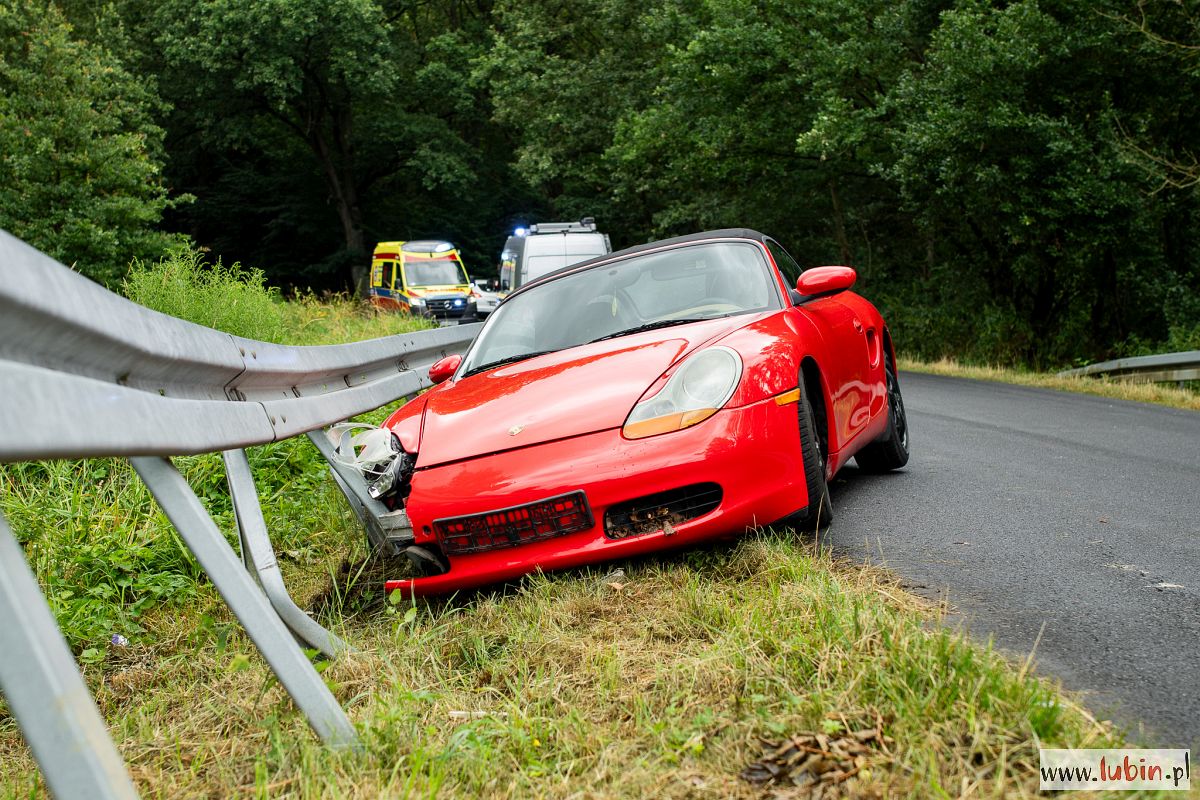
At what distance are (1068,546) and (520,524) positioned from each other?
221 cm

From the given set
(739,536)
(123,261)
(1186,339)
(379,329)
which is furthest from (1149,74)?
(123,261)

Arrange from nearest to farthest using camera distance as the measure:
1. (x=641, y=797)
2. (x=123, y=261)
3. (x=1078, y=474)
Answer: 1. (x=641, y=797)
2. (x=1078, y=474)
3. (x=123, y=261)

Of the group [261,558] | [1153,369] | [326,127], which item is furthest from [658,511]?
[326,127]

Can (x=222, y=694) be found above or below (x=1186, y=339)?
above

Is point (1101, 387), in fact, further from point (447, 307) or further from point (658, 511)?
point (447, 307)

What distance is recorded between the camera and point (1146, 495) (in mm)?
5633

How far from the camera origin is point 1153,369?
14.2 m

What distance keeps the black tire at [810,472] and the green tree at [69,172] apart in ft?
66.7

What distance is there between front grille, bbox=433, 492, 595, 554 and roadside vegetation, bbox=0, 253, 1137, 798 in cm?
19

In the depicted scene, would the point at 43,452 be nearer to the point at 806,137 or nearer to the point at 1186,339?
the point at 1186,339

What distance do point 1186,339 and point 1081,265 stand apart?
277cm

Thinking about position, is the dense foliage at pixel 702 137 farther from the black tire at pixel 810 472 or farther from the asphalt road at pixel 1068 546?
the black tire at pixel 810 472

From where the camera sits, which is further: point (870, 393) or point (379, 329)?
point (379, 329)

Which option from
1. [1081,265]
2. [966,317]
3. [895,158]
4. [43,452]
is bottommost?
[966,317]
